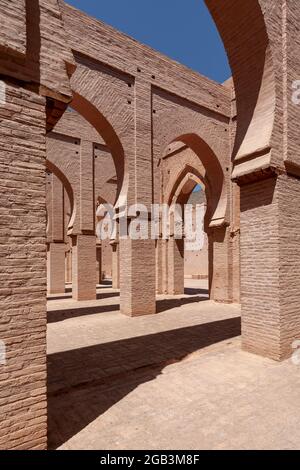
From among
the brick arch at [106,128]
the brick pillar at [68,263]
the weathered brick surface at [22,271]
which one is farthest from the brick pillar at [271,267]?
the brick pillar at [68,263]

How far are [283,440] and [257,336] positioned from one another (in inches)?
112

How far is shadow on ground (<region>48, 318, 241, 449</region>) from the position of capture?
3.75 metres

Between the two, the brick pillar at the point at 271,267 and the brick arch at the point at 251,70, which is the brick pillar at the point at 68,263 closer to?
the brick pillar at the point at 271,267

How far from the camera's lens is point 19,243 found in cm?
291

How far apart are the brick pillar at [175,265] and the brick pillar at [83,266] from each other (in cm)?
433

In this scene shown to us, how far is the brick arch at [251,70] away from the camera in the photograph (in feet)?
18.2

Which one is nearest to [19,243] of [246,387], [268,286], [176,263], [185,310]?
[246,387]

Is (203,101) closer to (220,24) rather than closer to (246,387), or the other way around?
(220,24)

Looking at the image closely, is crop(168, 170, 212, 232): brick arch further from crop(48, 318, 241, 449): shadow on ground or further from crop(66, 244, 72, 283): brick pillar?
crop(66, 244, 72, 283): brick pillar

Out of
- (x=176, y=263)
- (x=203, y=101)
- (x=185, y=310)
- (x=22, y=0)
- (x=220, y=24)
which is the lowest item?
(x=185, y=310)

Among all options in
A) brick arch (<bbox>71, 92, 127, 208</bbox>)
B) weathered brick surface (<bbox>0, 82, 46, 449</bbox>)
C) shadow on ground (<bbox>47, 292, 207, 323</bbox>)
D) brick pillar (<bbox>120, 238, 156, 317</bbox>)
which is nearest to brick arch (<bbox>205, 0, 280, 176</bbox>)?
weathered brick surface (<bbox>0, 82, 46, 449</bbox>)

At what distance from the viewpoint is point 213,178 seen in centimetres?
1312

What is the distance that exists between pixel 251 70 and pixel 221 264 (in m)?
8.33

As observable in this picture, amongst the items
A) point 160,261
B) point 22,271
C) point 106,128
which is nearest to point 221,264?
point 160,261
